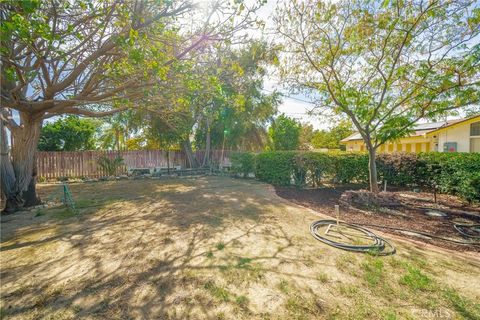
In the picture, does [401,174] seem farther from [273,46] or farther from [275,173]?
[273,46]

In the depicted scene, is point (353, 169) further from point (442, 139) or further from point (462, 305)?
point (442, 139)

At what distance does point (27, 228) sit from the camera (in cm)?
423

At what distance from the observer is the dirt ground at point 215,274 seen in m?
2.04

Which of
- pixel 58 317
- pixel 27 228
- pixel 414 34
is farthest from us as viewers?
pixel 414 34

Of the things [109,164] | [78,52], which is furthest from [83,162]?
[78,52]

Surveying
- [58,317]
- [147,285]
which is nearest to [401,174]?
[147,285]

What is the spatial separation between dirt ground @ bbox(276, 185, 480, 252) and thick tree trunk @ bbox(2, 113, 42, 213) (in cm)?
748

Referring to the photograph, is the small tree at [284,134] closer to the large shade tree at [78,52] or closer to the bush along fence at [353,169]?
the bush along fence at [353,169]

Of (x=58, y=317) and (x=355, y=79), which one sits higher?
(x=355, y=79)

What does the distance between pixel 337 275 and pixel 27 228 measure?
5.78 m

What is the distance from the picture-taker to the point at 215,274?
260 centimetres

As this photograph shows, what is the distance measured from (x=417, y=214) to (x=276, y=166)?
504 centimetres

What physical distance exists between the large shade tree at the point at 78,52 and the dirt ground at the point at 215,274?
2.65m

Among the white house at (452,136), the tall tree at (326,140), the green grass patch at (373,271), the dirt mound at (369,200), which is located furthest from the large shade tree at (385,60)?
the tall tree at (326,140)
